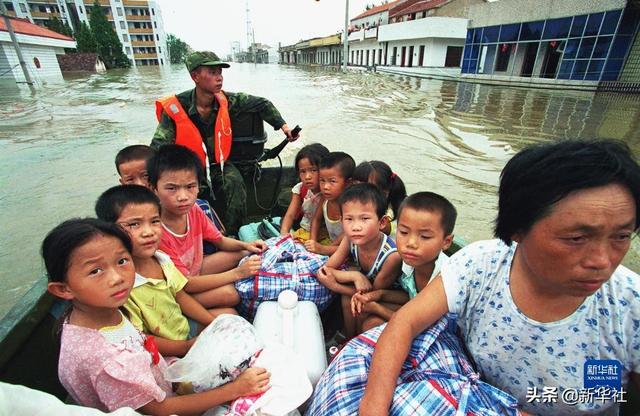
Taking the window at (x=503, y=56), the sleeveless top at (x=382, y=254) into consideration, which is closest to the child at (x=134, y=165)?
the sleeveless top at (x=382, y=254)

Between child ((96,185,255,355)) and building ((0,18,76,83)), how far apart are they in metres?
23.7

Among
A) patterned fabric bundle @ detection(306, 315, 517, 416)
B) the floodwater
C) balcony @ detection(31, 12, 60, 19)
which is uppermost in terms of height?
balcony @ detection(31, 12, 60, 19)

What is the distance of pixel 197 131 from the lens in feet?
9.67

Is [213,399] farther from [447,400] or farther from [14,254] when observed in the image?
[14,254]

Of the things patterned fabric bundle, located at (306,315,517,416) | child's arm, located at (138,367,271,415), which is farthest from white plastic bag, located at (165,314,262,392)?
patterned fabric bundle, located at (306,315,517,416)

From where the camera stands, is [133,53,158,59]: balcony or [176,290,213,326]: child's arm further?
[133,53,158,59]: balcony

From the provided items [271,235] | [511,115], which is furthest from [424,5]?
[271,235]

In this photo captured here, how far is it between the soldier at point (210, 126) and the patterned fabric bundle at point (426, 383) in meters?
2.00

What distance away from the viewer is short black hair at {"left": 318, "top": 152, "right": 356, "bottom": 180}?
7.59 ft

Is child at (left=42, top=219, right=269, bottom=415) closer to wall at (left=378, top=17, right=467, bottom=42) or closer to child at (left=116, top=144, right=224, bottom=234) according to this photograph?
child at (left=116, top=144, right=224, bottom=234)

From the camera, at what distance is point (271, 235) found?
2.83 m

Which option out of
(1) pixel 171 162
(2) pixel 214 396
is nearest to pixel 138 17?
(1) pixel 171 162

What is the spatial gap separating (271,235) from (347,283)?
1.04 metres

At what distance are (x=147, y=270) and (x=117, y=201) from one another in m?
0.35
